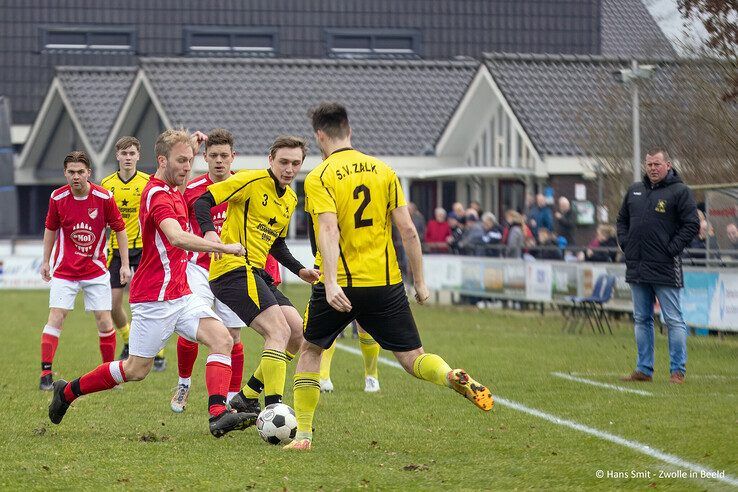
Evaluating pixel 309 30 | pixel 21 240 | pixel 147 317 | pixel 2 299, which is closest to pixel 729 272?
pixel 147 317

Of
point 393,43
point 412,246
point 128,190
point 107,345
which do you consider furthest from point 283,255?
point 393,43

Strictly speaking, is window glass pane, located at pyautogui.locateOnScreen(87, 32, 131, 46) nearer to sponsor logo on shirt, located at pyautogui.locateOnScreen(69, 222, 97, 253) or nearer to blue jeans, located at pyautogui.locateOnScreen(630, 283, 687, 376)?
sponsor logo on shirt, located at pyautogui.locateOnScreen(69, 222, 97, 253)

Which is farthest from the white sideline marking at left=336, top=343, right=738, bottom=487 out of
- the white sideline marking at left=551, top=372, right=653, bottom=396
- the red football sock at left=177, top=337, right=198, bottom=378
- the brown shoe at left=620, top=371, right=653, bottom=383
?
the red football sock at left=177, top=337, right=198, bottom=378

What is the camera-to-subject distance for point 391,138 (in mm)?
38438

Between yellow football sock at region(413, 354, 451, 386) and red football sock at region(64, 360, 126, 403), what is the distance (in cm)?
216

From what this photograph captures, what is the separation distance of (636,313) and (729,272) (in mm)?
4502

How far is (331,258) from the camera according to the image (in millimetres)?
8258

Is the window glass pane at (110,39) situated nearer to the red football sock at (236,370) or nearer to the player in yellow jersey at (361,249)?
the red football sock at (236,370)

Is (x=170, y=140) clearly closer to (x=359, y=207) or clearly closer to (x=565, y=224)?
(x=359, y=207)

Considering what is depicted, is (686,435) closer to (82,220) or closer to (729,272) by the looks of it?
(82,220)

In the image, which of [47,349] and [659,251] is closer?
[47,349]

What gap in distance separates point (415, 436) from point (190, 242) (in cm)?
201

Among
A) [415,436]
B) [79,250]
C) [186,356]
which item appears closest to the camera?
[415,436]

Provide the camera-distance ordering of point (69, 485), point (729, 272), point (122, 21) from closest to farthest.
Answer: point (69, 485) < point (729, 272) < point (122, 21)
